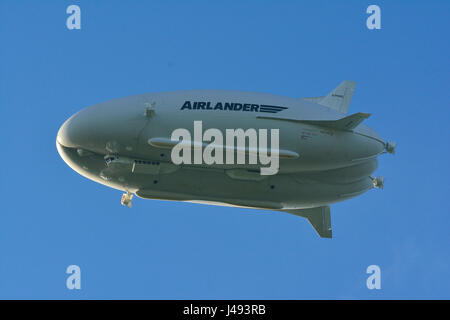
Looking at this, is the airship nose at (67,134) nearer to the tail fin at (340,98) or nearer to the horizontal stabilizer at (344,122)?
the horizontal stabilizer at (344,122)

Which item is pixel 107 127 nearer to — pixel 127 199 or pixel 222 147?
pixel 127 199

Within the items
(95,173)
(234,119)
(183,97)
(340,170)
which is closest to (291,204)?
(340,170)

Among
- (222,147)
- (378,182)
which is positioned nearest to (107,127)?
(222,147)

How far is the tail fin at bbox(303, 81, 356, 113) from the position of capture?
3853cm

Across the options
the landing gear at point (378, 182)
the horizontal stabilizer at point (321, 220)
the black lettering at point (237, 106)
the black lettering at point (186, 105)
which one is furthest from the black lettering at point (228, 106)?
the landing gear at point (378, 182)

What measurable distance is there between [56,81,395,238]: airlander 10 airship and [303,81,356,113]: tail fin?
3.10 m

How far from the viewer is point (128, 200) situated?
3691 centimetres

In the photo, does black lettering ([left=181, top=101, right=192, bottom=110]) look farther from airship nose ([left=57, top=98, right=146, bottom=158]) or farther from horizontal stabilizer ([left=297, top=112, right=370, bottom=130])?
horizontal stabilizer ([left=297, top=112, right=370, bottom=130])

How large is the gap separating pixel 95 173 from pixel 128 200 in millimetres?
2688

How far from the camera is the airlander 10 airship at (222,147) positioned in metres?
32.9

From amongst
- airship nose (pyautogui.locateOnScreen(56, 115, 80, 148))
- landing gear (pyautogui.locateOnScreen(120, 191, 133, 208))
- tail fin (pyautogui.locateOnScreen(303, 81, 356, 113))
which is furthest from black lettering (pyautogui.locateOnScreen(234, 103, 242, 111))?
airship nose (pyautogui.locateOnScreen(56, 115, 80, 148))

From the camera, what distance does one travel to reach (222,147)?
107ft

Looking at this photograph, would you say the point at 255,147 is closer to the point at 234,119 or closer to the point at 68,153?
the point at 234,119

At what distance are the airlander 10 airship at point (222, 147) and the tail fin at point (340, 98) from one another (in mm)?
3096
